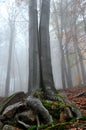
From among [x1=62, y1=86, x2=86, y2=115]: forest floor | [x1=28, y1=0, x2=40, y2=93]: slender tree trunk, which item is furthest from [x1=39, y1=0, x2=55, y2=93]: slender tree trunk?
[x1=62, y1=86, x2=86, y2=115]: forest floor

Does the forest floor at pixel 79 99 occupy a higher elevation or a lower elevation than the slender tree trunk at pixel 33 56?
lower

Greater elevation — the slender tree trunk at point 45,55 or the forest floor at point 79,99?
the slender tree trunk at point 45,55

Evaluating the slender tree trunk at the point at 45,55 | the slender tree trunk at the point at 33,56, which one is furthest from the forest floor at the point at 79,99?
the slender tree trunk at the point at 33,56

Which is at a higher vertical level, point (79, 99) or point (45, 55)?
point (45, 55)

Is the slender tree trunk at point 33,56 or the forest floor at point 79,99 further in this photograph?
the slender tree trunk at point 33,56

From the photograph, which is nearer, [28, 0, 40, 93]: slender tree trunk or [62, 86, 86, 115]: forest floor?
[62, 86, 86, 115]: forest floor

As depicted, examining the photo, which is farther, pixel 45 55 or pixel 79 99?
pixel 79 99

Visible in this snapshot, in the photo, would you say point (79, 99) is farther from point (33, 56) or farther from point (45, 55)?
point (33, 56)

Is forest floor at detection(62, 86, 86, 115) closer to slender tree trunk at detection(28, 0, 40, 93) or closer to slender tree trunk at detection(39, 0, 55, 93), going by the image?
slender tree trunk at detection(39, 0, 55, 93)

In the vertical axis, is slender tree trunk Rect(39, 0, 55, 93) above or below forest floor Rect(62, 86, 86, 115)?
above

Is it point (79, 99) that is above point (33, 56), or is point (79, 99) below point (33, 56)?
below

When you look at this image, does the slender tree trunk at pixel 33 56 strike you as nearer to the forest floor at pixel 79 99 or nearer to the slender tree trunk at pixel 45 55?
the slender tree trunk at pixel 45 55

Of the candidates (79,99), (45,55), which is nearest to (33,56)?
(45,55)

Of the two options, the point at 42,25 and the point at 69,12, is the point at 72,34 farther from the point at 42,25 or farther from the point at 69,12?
the point at 42,25
